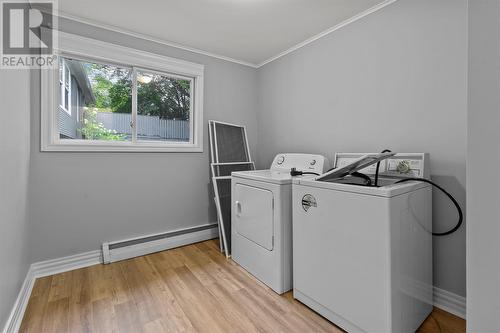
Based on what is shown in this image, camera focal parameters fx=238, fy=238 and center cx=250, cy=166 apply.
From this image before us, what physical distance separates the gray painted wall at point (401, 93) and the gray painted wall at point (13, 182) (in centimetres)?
230

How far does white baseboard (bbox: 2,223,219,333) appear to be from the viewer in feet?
4.66

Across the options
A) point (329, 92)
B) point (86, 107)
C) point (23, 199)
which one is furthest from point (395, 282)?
point (86, 107)

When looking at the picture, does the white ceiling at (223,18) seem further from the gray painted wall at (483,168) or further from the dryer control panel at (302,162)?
the gray painted wall at (483,168)

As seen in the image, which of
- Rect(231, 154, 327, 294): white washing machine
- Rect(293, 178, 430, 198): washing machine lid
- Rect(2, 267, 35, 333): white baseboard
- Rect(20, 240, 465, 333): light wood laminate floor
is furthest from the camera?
Rect(231, 154, 327, 294): white washing machine

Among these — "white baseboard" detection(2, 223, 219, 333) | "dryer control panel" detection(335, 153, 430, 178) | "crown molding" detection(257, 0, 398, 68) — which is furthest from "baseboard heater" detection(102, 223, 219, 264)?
"crown molding" detection(257, 0, 398, 68)

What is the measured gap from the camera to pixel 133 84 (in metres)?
2.46

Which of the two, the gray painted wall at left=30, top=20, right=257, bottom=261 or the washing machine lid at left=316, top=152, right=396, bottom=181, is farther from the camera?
the gray painted wall at left=30, top=20, right=257, bottom=261

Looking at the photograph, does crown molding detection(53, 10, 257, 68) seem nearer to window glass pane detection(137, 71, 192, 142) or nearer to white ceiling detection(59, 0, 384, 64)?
white ceiling detection(59, 0, 384, 64)

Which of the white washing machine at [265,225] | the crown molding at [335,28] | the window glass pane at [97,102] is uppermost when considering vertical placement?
the crown molding at [335,28]

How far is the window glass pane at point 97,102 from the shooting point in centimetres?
220

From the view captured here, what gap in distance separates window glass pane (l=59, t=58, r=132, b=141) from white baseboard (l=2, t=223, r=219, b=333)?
1.10m

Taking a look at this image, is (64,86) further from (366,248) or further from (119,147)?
(366,248)

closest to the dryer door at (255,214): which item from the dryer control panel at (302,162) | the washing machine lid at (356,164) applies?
the washing machine lid at (356,164)

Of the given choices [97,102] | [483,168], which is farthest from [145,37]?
[483,168]
